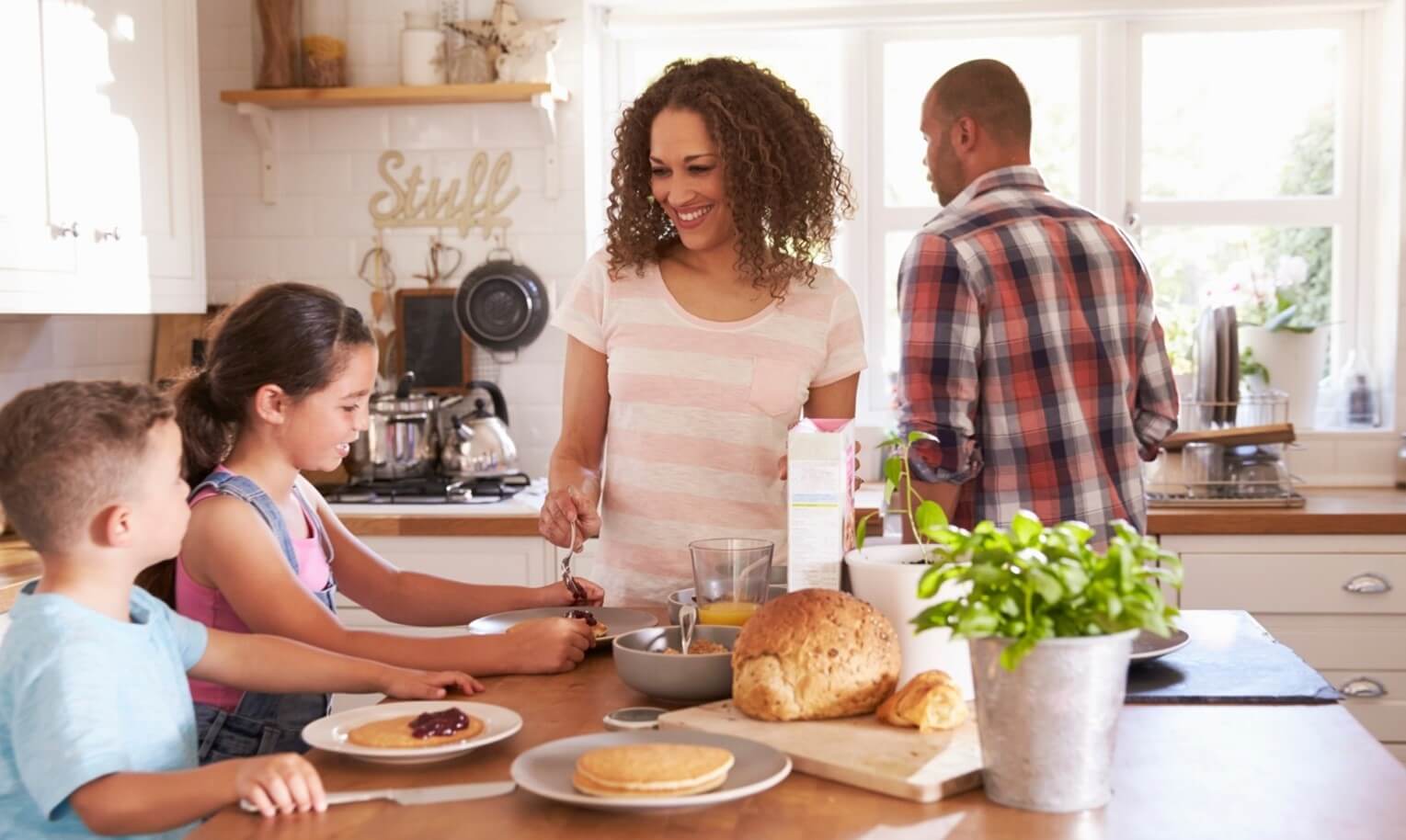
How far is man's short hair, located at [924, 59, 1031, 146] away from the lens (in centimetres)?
263

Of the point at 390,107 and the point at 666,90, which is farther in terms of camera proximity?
the point at 390,107

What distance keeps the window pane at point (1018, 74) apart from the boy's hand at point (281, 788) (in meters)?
3.15

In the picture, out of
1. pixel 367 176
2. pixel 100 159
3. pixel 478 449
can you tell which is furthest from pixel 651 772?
pixel 367 176

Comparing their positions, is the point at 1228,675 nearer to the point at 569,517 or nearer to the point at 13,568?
the point at 569,517

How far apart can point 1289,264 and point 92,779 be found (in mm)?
3409

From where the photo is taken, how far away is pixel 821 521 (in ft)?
5.00

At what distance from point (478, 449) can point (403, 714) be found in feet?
7.67

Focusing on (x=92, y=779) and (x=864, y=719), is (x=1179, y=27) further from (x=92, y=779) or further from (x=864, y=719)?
(x=92, y=779)

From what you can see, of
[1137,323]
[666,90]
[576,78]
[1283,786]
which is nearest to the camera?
[1283,786]

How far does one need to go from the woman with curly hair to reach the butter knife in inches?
36.5

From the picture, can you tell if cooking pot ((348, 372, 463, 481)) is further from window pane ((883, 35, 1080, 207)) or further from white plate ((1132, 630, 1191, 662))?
white plate ((1132, 630, 1191, 662))

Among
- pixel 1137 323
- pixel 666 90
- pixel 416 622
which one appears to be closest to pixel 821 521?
pixel 416 622

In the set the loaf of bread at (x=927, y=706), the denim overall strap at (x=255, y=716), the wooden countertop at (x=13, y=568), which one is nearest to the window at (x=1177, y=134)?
the wooden countertop at (x=13, y=568)

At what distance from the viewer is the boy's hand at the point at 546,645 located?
1543mm
